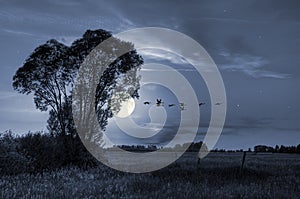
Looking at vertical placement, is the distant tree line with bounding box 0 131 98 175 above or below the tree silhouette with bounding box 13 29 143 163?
below

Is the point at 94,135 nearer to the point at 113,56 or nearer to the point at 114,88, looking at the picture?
the point at 114,88

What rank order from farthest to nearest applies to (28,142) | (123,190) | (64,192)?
(28,142)
(123,190)
(64,192)

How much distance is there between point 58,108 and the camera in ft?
90.5

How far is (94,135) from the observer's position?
90.8 ft

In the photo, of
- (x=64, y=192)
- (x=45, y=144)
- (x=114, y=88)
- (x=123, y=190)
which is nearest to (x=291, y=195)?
(x=123, y=190)

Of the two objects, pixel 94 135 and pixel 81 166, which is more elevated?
pixel 94 135

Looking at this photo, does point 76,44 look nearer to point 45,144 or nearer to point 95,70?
point 95,70

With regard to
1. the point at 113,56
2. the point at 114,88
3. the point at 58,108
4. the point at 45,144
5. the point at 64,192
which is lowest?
the point at 64,192

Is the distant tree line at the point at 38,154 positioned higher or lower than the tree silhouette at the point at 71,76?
lower

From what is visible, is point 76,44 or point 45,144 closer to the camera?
point 45,144

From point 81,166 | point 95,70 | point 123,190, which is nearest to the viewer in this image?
point 123,190

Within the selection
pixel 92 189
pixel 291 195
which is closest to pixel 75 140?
pixel 92 189

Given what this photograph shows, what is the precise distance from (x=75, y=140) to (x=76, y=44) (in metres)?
7.66

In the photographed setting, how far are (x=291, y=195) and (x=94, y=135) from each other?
667 inches
